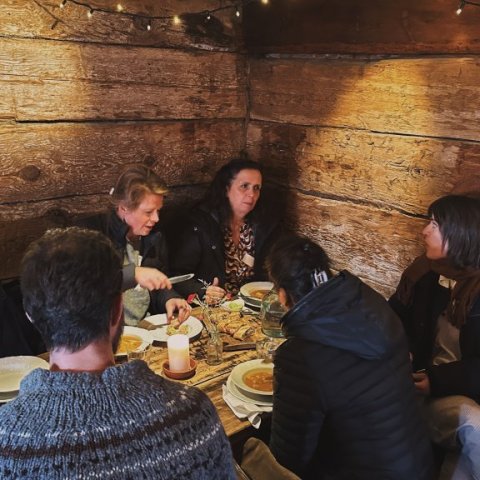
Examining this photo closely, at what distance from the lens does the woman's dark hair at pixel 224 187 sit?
3469mm

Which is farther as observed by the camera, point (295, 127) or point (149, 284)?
point (295, 127)

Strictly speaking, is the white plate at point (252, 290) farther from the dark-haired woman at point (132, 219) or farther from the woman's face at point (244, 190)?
the woman's face at point (244, 190)

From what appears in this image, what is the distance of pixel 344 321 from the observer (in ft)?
5.45

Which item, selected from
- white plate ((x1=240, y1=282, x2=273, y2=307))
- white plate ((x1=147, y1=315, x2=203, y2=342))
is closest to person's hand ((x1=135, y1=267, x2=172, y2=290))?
white plate ((x1=147, y1=315, x2=203, y2=342))

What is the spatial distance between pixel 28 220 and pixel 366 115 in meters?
2.08

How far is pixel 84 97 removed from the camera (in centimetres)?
313

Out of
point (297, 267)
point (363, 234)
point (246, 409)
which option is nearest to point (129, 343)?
point (246, 409)

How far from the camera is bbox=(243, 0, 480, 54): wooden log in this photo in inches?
102

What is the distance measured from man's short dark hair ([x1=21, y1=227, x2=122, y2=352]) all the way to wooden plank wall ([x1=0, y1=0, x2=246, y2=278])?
6.60 feet

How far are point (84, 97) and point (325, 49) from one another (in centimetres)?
148

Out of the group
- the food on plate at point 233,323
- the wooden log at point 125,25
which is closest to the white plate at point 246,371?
the food on plate at point 233,323

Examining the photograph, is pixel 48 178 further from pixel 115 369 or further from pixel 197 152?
pixel 115 369

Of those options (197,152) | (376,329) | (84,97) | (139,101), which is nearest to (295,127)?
(197,152)

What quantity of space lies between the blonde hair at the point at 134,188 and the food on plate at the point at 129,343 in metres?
0.79
